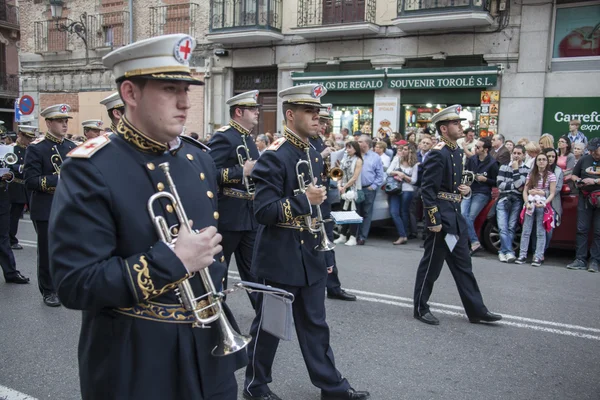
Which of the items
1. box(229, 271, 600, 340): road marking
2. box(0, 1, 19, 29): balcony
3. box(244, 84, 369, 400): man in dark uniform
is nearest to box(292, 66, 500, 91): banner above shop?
box(229, 271, 600, 340): road marking

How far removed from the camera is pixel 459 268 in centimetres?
553

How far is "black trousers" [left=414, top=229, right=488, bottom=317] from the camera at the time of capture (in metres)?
5.52

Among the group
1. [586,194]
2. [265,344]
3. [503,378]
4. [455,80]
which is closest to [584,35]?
[455,80]

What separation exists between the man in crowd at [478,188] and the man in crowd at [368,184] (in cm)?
167

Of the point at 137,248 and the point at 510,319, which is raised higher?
the point at 137,248

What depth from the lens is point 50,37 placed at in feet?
85.4

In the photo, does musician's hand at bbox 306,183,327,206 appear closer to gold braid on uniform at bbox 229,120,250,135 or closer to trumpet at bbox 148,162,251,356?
trumpet at bbox 148,162,251,356

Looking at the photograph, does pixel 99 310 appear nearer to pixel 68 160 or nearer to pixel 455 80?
pixel 68 160

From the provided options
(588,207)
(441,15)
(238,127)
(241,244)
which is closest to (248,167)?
(238,127)

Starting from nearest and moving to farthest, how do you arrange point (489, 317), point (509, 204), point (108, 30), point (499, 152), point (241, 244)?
point (489, 317) → point (241, 244) → point (509, 204) → point (499, 152) → point (108, 30)

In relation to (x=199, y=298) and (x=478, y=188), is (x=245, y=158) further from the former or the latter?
(x=478, y=188)

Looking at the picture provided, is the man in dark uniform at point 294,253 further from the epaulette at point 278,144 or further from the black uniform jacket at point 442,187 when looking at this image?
the black uniform jacket at point 442,187

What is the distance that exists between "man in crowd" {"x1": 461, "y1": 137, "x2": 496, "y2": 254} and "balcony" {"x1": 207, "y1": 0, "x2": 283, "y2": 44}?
→ 440 inches

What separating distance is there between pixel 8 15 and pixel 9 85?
4.66 meters
